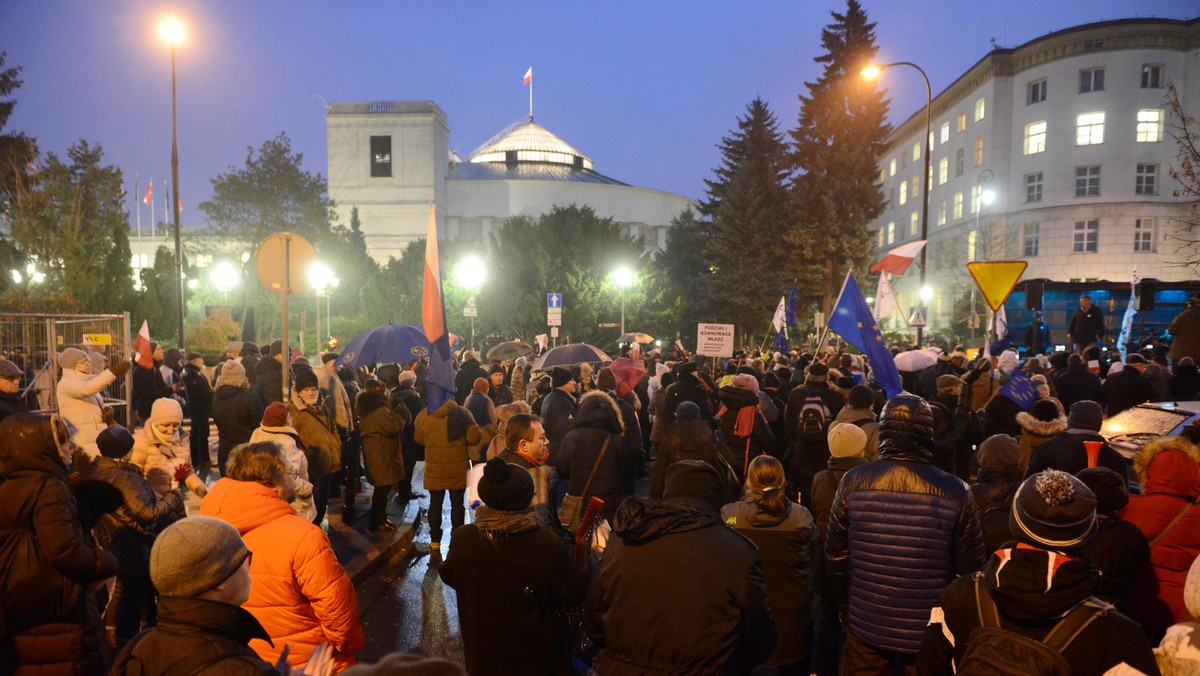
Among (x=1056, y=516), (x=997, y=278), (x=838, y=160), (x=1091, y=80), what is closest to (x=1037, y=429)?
(x=997, y=278)

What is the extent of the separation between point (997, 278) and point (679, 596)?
791cm

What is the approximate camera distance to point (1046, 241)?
48.7 meters

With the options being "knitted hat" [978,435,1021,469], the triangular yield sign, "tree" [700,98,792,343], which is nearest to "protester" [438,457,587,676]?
"knitted hat" [978,435,1021,469]

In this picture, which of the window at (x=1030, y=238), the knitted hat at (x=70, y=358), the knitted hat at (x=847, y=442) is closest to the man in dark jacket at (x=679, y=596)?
the knitted hat at (x=847, y=442)

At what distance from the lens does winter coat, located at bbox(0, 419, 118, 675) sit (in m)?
3.78

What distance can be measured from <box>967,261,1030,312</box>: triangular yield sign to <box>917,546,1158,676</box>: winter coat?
750 cm

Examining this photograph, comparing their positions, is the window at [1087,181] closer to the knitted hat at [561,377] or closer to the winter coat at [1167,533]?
the knitted hat at [561,377]

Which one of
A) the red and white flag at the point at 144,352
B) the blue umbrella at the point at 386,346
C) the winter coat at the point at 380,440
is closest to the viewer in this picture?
the winter coat at the point at 380,440

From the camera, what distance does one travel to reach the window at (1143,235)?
46.4m

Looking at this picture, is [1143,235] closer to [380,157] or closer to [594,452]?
[594,452]

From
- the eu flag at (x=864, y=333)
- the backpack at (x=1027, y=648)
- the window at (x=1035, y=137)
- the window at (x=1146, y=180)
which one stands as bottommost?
the backpack at (x=1027, y=648)

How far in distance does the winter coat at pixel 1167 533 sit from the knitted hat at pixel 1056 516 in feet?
6.76

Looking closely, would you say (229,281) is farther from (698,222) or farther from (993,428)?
(993,428)

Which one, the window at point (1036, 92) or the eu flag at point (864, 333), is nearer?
the eu flag at point (864, 333)
